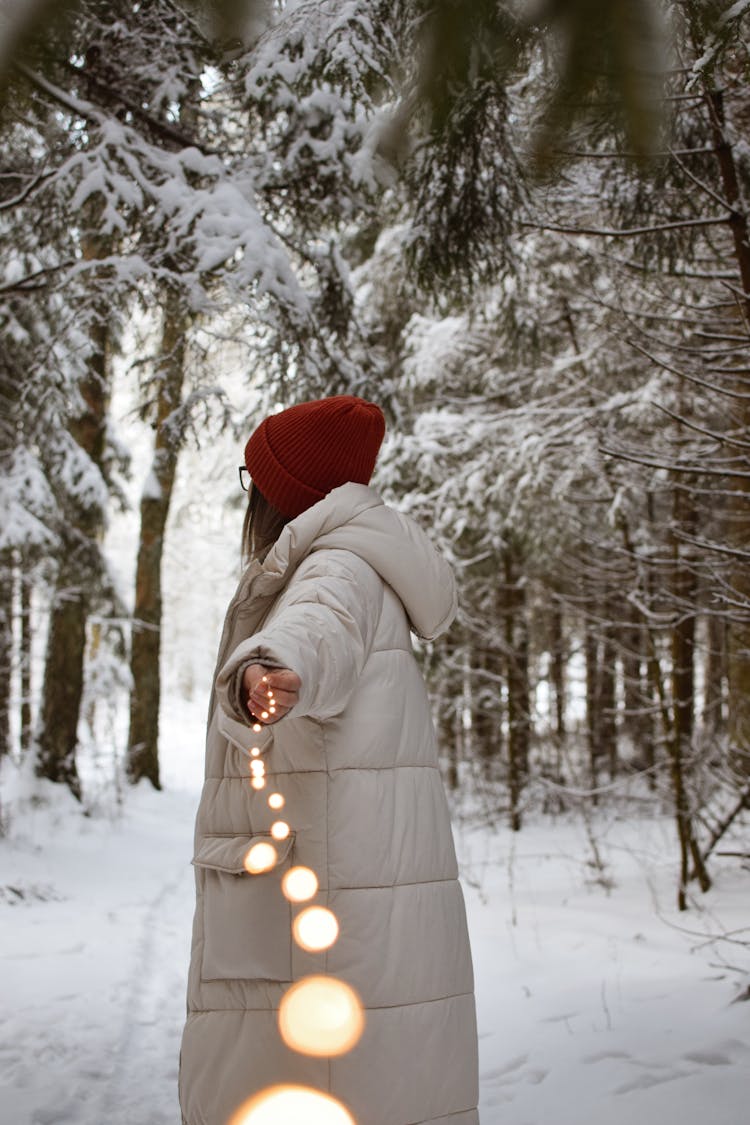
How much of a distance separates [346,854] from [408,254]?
2998mm

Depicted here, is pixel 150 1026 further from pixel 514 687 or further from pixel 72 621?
pixel 514 687

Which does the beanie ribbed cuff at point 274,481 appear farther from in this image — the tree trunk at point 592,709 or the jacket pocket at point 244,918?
the tree trunk at point 592,709

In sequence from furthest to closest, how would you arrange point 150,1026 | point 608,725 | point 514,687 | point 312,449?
point 608,725 < point 514,687 < point 150,1026 < point 312,449

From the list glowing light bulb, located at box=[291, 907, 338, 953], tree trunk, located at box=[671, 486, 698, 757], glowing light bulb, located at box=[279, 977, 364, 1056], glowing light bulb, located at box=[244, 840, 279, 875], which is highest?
tree trunk, located at box=[671, 486, 698, 757]

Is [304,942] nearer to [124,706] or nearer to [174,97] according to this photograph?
[174,97]

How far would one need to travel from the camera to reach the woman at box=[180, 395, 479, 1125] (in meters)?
1.66

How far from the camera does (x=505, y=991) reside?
4.20m

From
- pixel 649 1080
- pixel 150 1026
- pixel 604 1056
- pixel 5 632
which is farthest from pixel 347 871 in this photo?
pixel 5 632

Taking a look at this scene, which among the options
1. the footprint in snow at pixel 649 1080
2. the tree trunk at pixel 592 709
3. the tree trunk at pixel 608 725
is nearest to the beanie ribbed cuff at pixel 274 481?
the footprint in snow at pixel 649 1080

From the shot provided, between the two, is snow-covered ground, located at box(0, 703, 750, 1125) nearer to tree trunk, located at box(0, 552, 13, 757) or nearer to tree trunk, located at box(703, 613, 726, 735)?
tree trunk, located at box(703, 613, 726, 735)

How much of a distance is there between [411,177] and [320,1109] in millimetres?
3507

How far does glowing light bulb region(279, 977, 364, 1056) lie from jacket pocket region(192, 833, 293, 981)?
47 millimetres

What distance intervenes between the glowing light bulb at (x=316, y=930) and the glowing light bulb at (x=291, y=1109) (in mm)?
263

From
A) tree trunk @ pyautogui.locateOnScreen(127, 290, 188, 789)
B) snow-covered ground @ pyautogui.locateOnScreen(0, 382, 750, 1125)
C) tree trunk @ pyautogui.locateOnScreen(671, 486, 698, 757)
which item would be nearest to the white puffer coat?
snow-covered ground @ pyautogui.locateOnScreen(0, 382, 750, 1125)
